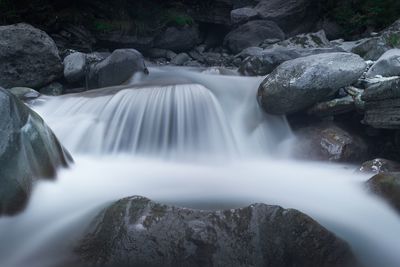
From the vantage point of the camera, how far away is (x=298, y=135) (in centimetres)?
620

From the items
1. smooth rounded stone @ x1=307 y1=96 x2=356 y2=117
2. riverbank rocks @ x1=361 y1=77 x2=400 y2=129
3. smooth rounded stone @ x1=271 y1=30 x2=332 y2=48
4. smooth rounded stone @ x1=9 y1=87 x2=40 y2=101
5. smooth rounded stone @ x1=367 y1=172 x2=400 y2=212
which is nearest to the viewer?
smooth rounded stone @ x1=367 y1=172 x2=400 y2=212

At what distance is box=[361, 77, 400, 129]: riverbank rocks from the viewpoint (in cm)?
503

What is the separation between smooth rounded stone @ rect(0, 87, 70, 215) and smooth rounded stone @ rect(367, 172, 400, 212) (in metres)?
3.07

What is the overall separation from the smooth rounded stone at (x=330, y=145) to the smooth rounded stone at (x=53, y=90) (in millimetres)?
4827

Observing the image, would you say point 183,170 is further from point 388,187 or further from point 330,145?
point 388,187

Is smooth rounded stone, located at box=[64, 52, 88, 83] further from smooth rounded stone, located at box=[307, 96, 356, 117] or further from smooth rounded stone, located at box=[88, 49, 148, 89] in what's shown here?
smooth rounded stone, located at box=[307, 96, 356, 117]

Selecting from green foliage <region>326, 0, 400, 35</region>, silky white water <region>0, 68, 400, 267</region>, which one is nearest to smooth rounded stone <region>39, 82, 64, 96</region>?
silky white water <region>0, 68, 400, 267</region>

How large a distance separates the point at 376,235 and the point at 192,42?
11.1 metres

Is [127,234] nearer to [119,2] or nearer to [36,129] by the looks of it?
[36,129]

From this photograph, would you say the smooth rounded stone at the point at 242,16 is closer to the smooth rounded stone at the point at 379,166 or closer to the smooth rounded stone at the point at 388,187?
the smooth rounded stone at the point at 379,166

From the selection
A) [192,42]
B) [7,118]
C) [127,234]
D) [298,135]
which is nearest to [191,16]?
[192,42]

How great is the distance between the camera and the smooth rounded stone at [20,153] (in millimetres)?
3438

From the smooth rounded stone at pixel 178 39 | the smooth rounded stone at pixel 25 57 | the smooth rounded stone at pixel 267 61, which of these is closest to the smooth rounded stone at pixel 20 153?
→ the smooth rounded stone at pixel 25 57

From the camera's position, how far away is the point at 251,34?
1442cm
